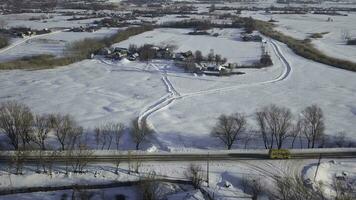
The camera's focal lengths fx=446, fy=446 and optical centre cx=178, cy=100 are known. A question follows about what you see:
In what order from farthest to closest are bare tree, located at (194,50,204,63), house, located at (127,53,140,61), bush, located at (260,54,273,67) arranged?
house, located at (127,53,140,61) → bare tree, located at (194,50,204,63) → bush, located at (260,54,273,67)

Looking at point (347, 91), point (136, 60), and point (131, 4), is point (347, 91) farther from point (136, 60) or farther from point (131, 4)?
point (131, 4)

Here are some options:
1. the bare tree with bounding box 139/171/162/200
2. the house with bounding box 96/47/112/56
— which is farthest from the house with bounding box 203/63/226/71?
the bare tree with bounding box 139/171/162/200

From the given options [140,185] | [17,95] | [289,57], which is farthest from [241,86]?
[140,185]

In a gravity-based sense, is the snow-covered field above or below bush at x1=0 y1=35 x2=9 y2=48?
below

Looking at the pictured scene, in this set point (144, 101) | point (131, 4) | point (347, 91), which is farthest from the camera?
point (131, 4)

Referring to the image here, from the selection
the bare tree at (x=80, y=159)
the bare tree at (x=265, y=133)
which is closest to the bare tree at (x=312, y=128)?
the bare tree at (x=265, y=133)

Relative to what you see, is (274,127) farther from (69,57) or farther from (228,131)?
(69,57)

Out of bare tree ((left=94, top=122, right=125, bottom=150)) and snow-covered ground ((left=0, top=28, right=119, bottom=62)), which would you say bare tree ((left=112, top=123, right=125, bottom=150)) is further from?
snow-covered ground ((left=0, top=28, right=119, bottom=62))
